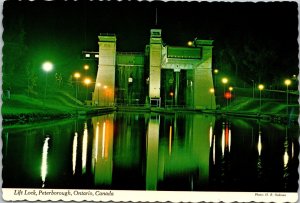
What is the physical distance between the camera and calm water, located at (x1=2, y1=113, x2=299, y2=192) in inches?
202

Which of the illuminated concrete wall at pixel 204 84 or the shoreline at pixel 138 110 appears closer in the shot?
the shoreline at pixel 138 110

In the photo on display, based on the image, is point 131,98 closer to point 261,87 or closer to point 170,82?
point 170,82

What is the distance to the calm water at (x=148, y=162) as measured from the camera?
5141 millimetres

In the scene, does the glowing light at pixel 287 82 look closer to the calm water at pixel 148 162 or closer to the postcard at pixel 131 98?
the postcard at pixel 131 98

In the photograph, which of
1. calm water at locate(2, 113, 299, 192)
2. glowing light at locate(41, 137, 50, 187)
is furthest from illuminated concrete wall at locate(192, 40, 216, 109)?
glowing light at locate(41, 137, 50, 187)

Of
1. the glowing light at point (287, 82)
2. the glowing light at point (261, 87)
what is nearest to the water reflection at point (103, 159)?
the glowing light at point (287, 82)

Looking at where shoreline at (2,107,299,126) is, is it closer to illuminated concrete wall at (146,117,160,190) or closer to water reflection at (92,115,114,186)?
water reflection at (92,115,114,186)

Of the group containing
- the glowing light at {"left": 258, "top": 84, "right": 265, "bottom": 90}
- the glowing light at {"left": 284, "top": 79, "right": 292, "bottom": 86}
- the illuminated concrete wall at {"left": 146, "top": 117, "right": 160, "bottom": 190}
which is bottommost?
the illuminated concrete wall at {"left": 146, "top": 117, "right": 160, "bottom": 190}

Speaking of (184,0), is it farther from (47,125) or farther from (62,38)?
(47,125)

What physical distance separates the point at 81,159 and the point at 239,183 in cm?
252

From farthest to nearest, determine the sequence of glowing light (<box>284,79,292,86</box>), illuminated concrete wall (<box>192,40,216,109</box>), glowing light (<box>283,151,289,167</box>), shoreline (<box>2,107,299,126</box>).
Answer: illuminated concrete wall (<box>192,40,216,109</box>), shoreline (<box>2,107,299,126</box>), glowing light (<box>284,79,292,86</box>), glowing light (<box>283,151,289,167</box>)

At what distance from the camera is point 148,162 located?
5.75 m

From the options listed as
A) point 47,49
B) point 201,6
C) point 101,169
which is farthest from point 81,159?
point 201,6

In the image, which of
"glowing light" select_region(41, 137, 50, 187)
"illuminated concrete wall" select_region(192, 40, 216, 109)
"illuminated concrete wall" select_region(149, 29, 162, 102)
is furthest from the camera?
"illuminated concrete wall" select_region(149, 29, 162, 102)
